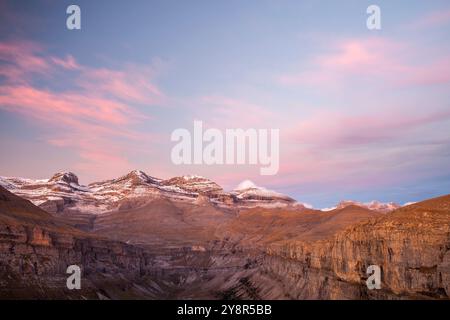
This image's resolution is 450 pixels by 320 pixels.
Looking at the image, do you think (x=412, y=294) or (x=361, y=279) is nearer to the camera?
(x=412, y=294)

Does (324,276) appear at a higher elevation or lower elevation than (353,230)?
lower
